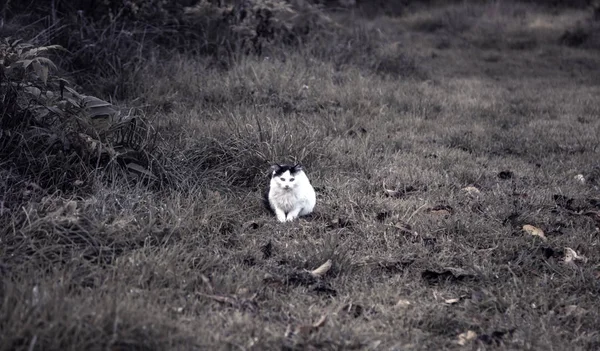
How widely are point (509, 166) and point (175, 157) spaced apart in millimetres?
3195

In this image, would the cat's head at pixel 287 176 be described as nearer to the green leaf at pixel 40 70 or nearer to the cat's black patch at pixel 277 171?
the cat's black patch at pixel 277 171

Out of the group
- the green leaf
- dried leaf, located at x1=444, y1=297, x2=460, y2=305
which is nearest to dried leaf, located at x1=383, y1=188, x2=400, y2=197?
dried leaf, located at x1=444, y1=297, x2=460, y2=305

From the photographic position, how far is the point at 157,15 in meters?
9.27

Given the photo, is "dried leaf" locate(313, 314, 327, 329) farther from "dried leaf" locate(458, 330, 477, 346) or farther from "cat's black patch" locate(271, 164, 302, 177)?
"cat's black patch" locate(271, 164, 302, 177)

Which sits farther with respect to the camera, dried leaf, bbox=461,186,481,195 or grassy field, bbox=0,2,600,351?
dried leaf, bbox=461,186,481,195

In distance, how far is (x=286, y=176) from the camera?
4.73 metres

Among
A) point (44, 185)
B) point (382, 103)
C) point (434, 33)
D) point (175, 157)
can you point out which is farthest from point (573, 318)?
point (434, 33)

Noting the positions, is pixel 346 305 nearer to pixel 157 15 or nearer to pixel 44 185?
pixel 44 185

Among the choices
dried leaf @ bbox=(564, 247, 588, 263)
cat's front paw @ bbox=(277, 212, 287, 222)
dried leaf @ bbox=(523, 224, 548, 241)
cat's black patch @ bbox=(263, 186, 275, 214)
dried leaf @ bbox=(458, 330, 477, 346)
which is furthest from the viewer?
cat's black patch @ bbox=(263, 186, 275, 214)

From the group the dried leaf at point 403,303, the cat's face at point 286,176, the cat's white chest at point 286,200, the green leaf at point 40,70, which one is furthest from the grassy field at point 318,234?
the green leaf at point 40,70

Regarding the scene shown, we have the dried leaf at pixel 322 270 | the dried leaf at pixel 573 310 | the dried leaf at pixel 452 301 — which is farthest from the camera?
the dried leaf at pixel 322 270

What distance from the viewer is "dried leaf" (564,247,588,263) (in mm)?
4102

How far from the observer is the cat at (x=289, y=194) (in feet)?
15.4

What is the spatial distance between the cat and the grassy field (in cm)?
10
